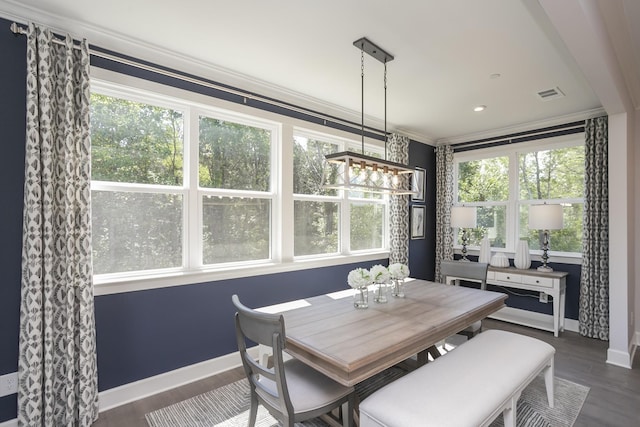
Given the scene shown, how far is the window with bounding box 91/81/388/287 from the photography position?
2.46 meters

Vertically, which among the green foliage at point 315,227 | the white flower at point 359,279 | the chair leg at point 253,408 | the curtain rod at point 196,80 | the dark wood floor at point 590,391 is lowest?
the dark wood floor at point 590,391

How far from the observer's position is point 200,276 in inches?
109

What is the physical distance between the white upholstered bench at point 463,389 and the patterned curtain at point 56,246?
6.17 ft

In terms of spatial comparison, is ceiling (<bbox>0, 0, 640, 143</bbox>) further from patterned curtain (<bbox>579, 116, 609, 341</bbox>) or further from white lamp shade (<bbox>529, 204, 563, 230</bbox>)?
white lamp shade (<bbox>529, 204, 563, 230</bbox>)

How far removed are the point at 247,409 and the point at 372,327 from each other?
3.91 feet

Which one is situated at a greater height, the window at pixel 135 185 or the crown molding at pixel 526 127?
the crown molding at pixel 526 127

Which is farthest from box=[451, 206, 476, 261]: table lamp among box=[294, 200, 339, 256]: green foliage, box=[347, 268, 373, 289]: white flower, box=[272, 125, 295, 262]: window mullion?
box=[347, 268, 373, 289]: white flower

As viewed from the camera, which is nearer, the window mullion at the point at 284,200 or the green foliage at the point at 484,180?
the window mullion at the point at 284,200

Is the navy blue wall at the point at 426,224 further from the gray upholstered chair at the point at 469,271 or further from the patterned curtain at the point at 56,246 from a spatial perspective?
the patterned curtain at the point at 56,246

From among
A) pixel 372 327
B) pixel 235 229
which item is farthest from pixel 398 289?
pixel 235 229

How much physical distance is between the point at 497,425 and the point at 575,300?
8.93 feet

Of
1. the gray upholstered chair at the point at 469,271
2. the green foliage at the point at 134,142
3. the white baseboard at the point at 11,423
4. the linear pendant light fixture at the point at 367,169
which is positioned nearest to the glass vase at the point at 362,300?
the linear pendant light fixture at the point at 367,169

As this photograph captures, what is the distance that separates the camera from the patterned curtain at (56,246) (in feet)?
6.38

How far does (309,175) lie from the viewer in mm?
3717
